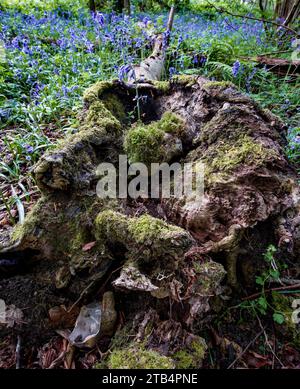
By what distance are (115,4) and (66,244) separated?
33.6 ft

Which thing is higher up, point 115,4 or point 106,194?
point 115,4

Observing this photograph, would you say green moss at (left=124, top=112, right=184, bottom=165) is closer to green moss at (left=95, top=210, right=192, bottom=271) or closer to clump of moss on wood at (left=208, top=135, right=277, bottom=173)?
clump of moss on wood at (left=208, top=135, right=277, bottom=173)

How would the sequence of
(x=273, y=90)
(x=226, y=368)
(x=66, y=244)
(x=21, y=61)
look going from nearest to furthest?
1. (x=226, y=368)
2. (x=66, y=244)
3. (x=273, y=90)
4. (x=21, y=61)

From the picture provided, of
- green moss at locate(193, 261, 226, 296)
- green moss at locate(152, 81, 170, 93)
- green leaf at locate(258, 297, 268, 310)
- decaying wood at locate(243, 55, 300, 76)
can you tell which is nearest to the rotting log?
green moss at locate(193, 261, 226, 296)

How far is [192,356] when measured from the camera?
55.6 inches

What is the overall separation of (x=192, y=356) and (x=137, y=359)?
0.92ft

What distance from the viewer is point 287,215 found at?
172cm

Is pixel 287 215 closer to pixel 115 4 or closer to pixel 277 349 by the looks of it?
pixel 277 349

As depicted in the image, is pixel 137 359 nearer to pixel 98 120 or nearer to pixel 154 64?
pixel 98 120

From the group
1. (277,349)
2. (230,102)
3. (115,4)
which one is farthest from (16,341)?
(115,4)

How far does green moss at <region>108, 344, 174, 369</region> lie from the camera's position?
1325 millimetres

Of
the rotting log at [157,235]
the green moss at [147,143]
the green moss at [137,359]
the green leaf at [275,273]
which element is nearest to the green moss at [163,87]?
the green moss at [147,143]

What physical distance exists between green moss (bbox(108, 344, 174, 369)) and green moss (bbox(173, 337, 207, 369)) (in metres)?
0.08

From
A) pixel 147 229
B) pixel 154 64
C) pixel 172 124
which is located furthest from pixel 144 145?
pixel 154 64
